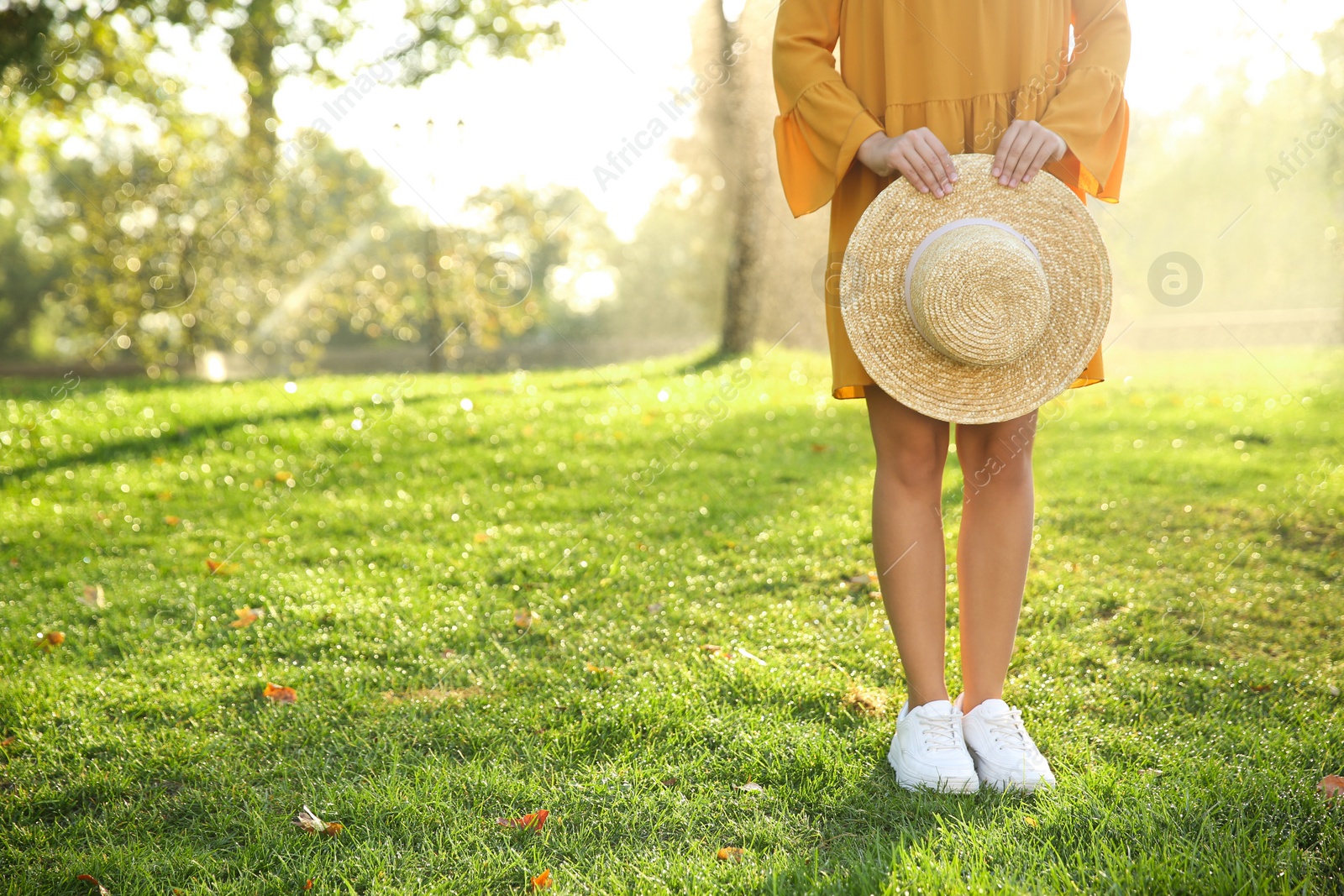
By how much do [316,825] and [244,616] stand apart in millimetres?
1541

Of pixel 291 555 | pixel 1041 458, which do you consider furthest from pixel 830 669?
pixel 1041 458

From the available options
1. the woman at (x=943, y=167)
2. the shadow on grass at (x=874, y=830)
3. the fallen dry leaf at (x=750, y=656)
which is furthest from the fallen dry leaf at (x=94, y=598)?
the woman at (x=943, y=167)

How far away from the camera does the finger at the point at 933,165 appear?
6.40 ft

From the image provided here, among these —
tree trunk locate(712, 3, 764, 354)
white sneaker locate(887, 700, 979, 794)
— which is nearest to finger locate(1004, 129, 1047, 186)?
white sneaker locate(887, 700, 979, 794)

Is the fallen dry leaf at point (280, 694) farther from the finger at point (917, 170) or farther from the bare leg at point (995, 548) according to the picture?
the finger at point (917, 170)

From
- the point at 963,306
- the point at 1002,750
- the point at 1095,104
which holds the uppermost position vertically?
the point at 1095,104

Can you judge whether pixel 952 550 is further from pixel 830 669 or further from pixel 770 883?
pixel 770 883

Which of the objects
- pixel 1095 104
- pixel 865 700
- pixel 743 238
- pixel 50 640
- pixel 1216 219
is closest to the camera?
pixel 1095 104

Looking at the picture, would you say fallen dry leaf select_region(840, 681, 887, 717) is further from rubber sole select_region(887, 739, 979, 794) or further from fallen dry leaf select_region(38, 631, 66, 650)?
fallen dry leaf select_region(38, 631, 66, 650)

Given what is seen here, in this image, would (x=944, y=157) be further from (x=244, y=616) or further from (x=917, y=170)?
(x=244, y=616)

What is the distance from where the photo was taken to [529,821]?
2.00m

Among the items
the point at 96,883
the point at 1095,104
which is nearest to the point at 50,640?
the point at 96,883

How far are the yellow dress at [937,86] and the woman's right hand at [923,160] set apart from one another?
4.2 inches

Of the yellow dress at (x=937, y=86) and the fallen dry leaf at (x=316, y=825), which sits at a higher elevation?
the yellow dress at (x=937, y=86)
